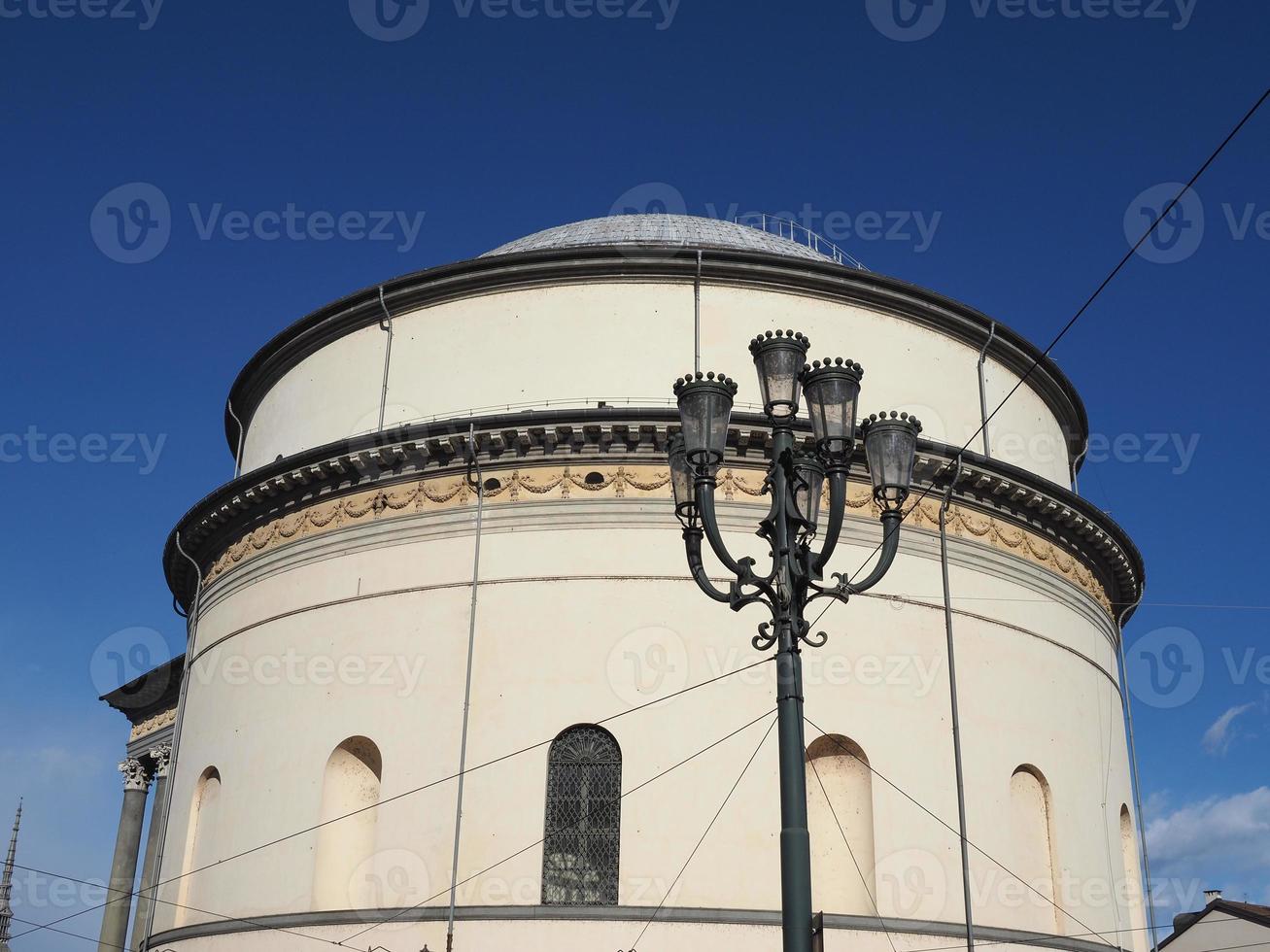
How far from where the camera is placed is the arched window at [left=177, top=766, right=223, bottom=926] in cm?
1723

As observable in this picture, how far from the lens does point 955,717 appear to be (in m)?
16.2

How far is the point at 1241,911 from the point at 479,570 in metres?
28.8

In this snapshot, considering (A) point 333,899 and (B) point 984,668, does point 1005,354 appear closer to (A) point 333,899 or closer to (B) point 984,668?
(B) point 984,668

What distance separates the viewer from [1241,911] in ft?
119

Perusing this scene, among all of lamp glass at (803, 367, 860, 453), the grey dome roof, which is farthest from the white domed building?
lamp glass at (803, 367, 860, 453)

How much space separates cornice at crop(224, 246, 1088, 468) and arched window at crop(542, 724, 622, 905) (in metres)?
6.25

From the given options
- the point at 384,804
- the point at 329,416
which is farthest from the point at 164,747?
the point at 384,804

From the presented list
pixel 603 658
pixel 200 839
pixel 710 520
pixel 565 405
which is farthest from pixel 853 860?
pixel 200 839

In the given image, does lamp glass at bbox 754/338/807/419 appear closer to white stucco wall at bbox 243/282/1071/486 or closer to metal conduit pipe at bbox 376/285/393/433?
white stucco wall at bbox 243/282/1071/486

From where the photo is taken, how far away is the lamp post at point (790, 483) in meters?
8.59

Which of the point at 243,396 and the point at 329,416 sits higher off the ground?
the point at 243,396

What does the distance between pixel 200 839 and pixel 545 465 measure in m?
6.81

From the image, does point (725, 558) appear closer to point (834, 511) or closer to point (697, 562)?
point (697, 562)

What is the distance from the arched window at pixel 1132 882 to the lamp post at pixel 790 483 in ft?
37.5
